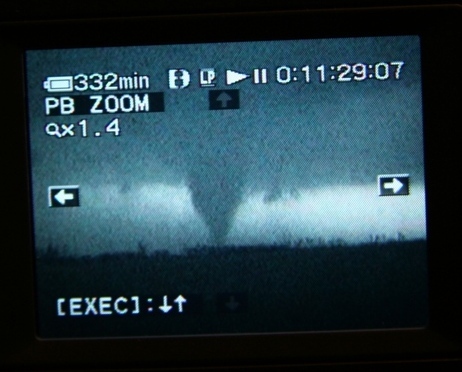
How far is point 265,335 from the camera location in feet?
2.41

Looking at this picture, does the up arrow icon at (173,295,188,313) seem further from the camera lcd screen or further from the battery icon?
the battery icon

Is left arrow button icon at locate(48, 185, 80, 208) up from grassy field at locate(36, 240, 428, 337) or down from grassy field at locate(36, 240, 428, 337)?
up

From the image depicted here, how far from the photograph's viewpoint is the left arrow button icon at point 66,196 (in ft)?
2.40

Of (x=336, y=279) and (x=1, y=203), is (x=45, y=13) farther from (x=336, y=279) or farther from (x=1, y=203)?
(x=336, y=279)

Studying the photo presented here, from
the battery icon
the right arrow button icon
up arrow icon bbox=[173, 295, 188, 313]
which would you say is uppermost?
the battery icon

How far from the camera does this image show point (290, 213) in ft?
2.38

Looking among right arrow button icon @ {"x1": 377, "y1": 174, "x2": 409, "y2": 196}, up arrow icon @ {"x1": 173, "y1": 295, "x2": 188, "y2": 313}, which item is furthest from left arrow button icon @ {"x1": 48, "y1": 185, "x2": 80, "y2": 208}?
right arrow button icon @ {"x1": 377, "y1": 174, "x2": 409, "y2": 196}

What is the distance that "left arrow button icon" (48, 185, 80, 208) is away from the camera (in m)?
0.73

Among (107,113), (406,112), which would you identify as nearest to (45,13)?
(107,113)

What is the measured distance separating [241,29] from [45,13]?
199 mm

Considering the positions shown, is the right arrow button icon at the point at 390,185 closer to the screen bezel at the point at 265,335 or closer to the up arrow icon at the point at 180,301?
the screen bezel at the point at 265,335

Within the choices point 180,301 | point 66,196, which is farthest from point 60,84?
point 180,301

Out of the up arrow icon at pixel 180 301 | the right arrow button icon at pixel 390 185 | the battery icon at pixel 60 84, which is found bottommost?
Result: the up arrow icon at pixel 180 301

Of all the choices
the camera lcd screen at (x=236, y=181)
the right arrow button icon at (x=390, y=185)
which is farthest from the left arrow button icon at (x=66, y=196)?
the right arrow button icon at (x=390, y=185)
